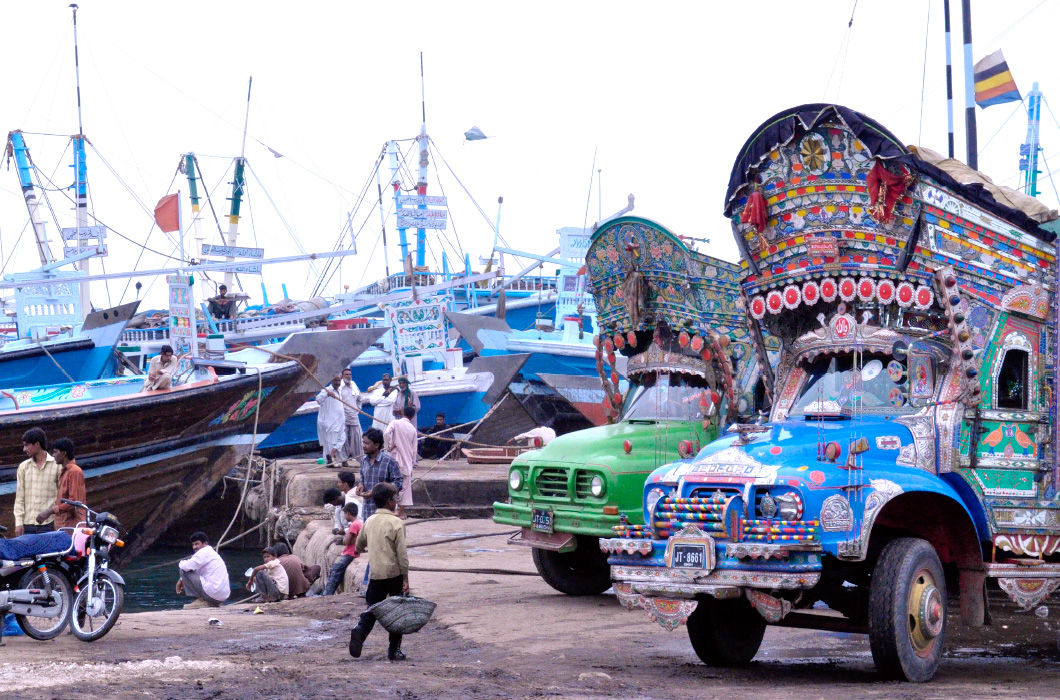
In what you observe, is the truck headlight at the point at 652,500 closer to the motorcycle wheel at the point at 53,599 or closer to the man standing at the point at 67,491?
the motorcycle wheel at the point at 53,599

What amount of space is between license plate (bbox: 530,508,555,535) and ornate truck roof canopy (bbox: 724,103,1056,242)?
137 inches

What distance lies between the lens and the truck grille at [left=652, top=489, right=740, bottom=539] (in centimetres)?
720

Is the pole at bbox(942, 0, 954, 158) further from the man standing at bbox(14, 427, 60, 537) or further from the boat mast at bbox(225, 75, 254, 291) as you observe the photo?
the boat mast at bbox(225, 75, 254, 291)

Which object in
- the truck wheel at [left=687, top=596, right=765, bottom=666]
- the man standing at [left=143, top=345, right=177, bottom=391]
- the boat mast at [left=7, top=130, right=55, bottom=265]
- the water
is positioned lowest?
the water

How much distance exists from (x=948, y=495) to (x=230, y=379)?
57.1ft

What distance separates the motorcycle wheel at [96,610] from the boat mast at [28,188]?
28.3 meters

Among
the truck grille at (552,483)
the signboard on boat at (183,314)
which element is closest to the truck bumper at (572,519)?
the truck grille at (552,483)

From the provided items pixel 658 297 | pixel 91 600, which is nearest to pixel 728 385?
pixel 658 297

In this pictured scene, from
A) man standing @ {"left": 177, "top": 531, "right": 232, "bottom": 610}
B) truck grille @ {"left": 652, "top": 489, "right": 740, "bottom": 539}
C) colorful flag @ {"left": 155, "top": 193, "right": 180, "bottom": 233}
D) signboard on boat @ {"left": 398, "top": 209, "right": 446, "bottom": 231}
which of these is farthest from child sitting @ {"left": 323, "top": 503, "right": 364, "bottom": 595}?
signboard on boat @ {"left": 398, "top": 209, "right": 446, "bottom": 231}

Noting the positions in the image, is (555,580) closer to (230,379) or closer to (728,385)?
(728,385)

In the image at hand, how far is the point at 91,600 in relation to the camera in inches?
363

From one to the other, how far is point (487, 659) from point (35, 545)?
11.7 ft

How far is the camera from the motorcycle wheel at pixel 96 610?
9.16 m

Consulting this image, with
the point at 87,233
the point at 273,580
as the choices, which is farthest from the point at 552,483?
the point at 87,233
